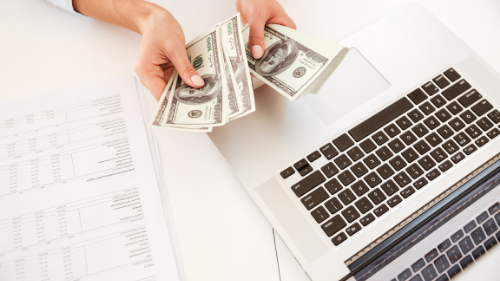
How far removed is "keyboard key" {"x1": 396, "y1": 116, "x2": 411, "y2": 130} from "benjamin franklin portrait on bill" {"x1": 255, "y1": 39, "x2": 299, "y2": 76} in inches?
9.7

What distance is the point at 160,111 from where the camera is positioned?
654 mm

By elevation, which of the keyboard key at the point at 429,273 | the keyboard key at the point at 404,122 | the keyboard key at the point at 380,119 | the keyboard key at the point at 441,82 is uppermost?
the keyboard key at the point at 441,82

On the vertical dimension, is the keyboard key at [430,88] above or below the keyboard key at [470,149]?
above

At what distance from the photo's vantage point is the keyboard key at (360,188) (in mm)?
613

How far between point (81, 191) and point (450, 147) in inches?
28.2

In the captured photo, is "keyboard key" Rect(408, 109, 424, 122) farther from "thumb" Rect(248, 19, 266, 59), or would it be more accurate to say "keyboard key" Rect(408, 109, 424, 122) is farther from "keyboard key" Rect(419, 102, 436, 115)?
"thumb" Rect(248, 19, 266, 59)

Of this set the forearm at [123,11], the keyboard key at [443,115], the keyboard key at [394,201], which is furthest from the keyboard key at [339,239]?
the forearm at [123,11]

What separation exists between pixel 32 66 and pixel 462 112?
946 millimetres

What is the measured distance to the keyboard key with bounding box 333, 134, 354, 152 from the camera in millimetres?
653

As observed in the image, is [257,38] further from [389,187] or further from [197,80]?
[389,187]

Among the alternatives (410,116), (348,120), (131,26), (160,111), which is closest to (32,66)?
(131,26)

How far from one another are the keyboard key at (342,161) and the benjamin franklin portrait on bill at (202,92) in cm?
26

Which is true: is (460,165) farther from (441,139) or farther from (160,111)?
(160,111)

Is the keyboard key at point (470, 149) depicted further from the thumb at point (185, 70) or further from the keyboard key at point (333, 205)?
the thumb at point (185, 70)
